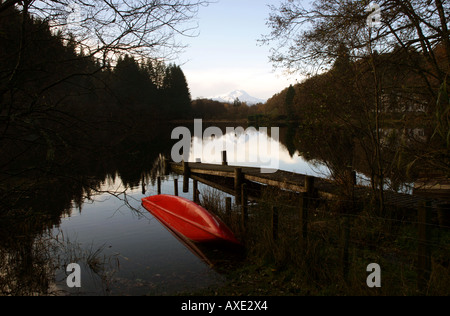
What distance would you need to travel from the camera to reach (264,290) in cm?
584

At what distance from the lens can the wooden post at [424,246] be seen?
4414mm

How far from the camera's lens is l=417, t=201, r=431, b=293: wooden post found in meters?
4.41

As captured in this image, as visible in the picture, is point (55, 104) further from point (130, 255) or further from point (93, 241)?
point (93, 241)

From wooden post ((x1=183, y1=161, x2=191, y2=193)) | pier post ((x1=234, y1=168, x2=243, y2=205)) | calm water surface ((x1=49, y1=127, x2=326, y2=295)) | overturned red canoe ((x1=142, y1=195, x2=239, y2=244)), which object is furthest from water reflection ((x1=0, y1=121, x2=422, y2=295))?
wooden post ((x1=183, y1=161, x2=191, y2=193))

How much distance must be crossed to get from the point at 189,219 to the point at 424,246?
6.62m

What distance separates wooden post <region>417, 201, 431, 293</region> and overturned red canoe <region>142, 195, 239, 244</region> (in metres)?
4.39

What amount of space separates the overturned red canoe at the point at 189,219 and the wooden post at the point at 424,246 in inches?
173

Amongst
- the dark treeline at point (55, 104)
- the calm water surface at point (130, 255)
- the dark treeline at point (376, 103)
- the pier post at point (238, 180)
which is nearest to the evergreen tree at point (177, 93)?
the pier post at point (238, 180)

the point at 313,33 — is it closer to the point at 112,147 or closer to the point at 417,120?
the point at 417,120

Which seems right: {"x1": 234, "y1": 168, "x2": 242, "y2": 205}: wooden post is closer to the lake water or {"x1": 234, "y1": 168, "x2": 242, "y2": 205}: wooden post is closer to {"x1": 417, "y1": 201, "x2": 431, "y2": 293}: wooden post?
the lake water

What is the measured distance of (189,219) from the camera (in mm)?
9914

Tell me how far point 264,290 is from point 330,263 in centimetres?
127
